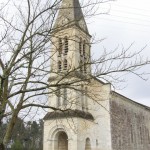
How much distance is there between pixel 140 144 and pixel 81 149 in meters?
12.7

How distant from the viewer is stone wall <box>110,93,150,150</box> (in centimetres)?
3556

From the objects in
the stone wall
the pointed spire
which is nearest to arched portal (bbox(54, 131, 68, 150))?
the stone wall

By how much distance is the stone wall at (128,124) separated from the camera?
35.6 metres

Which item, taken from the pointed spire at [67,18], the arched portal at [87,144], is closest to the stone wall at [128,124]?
the arched portal at [87,144]

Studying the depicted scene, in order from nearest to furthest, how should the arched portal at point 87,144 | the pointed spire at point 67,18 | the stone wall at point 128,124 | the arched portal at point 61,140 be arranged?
the pointed spire at point 67,18
the arched portal at point 87,144
the arched portal at point 61,140
the stone wall at point 128,124

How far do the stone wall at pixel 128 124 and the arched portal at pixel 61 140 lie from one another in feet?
17.1

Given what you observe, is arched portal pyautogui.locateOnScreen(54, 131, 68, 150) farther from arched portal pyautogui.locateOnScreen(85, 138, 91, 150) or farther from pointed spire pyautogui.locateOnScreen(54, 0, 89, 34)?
pointed spire pyautogui.locateOnScreen(54, 0, 89, 34)

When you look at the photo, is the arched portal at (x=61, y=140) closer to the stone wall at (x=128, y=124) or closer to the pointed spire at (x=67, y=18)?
the stone wall at (x=128, y=124)

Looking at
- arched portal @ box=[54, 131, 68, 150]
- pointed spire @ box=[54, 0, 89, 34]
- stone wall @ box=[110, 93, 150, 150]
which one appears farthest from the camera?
stone wall @ box=[110, 93, 150, 150]

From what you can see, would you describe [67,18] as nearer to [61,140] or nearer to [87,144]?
[87,144]

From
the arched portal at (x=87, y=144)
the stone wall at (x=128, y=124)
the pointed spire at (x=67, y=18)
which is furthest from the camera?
the stone wall at (x=128, y=124)

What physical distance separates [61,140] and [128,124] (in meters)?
9.43

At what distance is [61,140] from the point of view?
34844 millimetres

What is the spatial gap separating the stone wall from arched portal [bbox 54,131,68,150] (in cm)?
521
